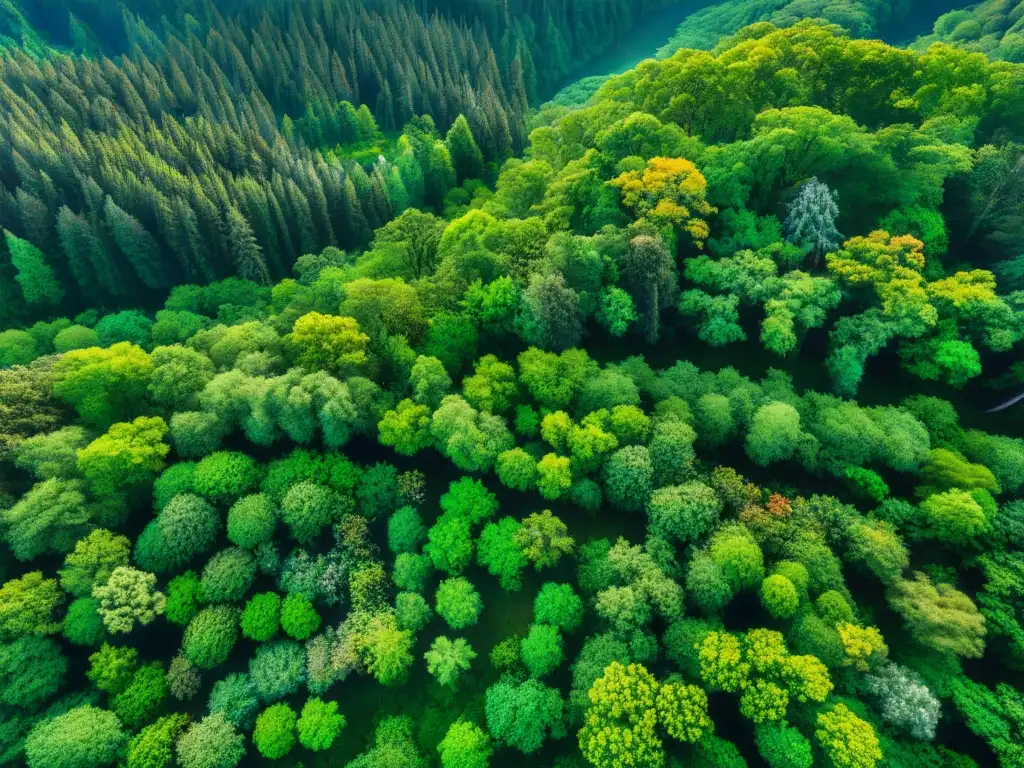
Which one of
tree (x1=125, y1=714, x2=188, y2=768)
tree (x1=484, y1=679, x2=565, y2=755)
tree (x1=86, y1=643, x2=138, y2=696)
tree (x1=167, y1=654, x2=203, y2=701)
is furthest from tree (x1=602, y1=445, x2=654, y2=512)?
Result: tree (x1=86, y1=643, x2=138, y2=696)

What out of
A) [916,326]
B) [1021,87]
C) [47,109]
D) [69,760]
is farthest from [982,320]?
[47,109]

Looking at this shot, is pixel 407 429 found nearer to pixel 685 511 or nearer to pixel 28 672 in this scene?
pixel 685 511

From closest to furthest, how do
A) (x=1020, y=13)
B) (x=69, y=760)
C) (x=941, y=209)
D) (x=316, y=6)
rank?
(x=69, y=760) < (x=941, y=209) < (x=1020, y=13) < (x=316, y=6)

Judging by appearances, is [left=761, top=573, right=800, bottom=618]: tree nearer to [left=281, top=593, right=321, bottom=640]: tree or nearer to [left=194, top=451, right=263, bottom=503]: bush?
[left=281, top=593, right=321, bottom=640]: tree

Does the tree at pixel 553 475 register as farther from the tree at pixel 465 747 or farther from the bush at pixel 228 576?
the bush at pixel 228 576

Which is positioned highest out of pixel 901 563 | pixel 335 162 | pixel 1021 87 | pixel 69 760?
pixel 335 162

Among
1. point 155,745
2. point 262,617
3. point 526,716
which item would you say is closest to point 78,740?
point 155,745

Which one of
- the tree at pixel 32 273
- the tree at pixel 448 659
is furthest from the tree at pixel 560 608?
the tree at pixel 32 273

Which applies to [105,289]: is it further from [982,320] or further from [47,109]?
[982,320]
